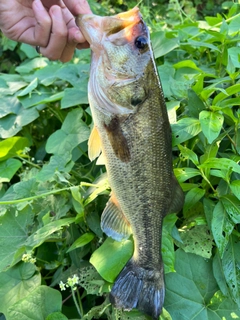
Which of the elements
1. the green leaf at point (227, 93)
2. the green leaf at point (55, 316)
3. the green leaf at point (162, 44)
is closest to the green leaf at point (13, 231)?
Answer: the green leaf at point (55, 316)

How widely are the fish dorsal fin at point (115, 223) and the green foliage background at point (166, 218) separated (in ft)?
0.13

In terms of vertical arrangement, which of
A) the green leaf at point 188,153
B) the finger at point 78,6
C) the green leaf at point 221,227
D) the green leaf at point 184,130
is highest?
the finger at point 78,6

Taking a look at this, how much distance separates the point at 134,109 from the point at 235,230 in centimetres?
57

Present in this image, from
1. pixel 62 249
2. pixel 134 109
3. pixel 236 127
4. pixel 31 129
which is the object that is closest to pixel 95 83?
pixel 134 109

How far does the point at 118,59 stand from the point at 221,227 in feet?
2.18

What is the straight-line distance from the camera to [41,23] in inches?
60.8

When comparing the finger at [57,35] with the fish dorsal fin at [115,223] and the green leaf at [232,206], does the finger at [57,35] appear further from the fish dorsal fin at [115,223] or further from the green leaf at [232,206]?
the green leaf at [232,206]

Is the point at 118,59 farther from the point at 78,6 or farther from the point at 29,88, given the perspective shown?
the point at 29,88

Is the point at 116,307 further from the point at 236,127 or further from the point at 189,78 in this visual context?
the point at 189,78

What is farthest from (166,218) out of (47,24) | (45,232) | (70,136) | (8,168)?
(47,24)

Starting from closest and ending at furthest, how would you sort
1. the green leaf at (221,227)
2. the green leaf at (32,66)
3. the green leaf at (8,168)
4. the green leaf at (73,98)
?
the green leaf at (221,227) → the green leaf at (8,168) → the green leaf at (73,98) → the green leaf at (32,66)

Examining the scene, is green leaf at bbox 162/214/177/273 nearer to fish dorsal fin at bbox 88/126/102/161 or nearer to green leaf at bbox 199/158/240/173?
green leaf at bbox 199/158/240/173

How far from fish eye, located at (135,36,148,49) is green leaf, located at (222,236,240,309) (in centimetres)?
73

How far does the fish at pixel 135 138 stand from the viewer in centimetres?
120
